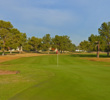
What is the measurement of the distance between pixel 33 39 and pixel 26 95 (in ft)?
362

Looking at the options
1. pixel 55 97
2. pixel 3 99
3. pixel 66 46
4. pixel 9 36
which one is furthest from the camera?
pixel 66 46

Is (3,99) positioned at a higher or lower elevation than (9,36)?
lower

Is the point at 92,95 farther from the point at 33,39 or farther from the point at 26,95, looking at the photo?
the point at 33,39

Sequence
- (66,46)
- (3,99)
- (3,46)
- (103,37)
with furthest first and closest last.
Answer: (66,46) → (3,46) → (103,37) → (3,99)

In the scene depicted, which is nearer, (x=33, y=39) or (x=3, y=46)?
(x=3, y=46)

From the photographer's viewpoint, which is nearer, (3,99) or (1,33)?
(3,99)

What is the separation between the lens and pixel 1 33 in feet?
198

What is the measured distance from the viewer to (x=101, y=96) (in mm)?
7207

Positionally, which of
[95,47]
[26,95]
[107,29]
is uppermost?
[107,29]

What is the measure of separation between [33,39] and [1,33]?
182ft

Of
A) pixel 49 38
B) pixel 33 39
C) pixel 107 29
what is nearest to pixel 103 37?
pixel 107 29

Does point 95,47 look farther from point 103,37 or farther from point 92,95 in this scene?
point 92,95

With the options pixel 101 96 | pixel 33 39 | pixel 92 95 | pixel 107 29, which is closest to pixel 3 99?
pixel 92 95

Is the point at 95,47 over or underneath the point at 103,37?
underneath
